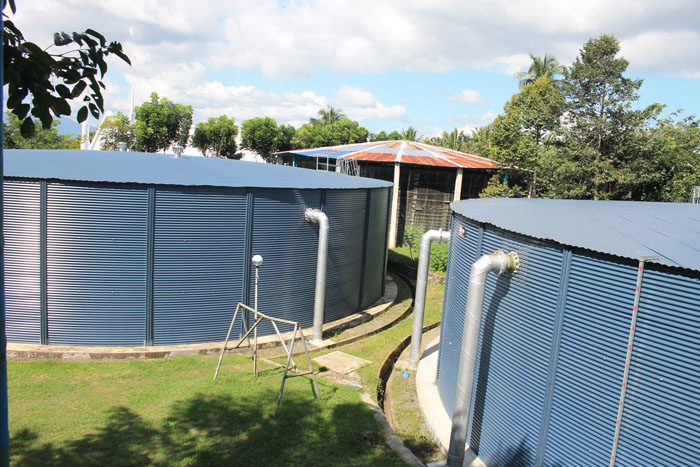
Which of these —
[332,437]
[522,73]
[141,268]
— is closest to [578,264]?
[332,437]

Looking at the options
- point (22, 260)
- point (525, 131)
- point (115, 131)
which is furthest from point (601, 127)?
point (115, 131)

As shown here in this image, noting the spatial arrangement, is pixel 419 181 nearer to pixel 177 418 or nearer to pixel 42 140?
pixel 177 418

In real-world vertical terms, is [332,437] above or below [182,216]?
below

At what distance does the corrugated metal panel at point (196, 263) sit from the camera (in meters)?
12.0

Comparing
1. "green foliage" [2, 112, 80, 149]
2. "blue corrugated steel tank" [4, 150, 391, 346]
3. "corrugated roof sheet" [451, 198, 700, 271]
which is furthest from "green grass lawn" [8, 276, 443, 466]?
"green foliage" [2, 112, 80, 149]

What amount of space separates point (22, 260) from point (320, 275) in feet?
23.9

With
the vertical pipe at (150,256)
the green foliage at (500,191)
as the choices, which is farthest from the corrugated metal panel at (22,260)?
the green foliage at (500,191)

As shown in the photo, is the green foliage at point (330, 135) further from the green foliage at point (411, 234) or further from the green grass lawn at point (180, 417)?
the green grass lawn at point (180, 417)

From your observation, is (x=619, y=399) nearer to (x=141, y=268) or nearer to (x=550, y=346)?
(x=550, y=346)

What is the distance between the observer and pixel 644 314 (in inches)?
231

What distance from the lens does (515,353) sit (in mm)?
7684

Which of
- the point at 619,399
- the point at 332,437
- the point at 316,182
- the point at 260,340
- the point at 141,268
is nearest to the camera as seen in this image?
the point at 619,399

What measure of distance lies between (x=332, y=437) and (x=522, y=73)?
52.1 meters

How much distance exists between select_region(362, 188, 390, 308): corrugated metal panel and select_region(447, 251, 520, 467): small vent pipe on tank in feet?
28.7
